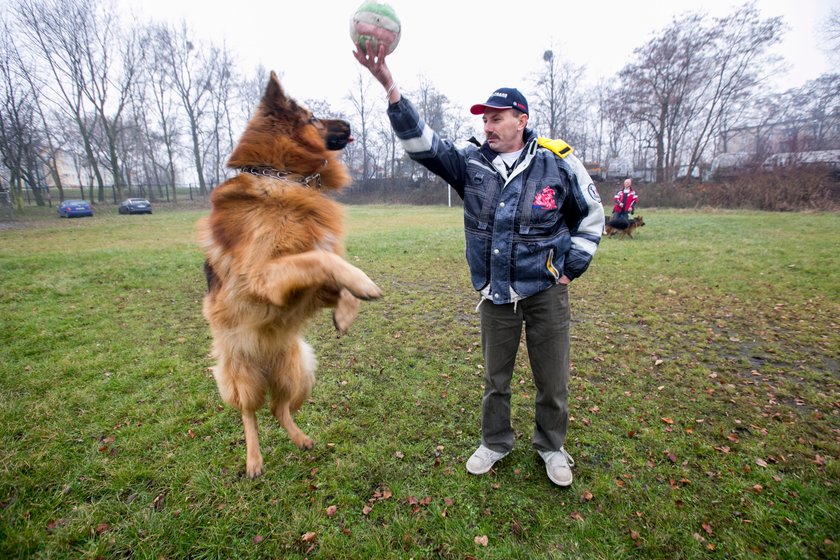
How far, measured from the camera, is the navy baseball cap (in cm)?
248

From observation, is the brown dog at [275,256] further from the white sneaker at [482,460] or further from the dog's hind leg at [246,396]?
the white sneaker at [482,460]

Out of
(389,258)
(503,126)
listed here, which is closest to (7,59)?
(389,258)

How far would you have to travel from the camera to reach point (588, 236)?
8.77 feet

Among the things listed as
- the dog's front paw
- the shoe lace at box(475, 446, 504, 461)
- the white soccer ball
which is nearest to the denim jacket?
the white soccer ball

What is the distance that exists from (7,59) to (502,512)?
4373 centimetres

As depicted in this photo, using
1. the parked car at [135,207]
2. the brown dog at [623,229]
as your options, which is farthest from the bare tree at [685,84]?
the parked car at [135,207]

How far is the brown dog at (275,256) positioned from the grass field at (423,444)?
63cm

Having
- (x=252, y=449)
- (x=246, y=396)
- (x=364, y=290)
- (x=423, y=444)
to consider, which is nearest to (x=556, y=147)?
(x=364, y=290)

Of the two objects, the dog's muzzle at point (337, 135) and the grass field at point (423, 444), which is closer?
the grass field at point (423, 444)

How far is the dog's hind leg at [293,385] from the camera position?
9.89 ft

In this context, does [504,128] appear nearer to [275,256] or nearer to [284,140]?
[284,140]

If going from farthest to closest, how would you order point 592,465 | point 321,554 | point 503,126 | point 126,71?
point 126,71, point 592,465, point 503,126, point 321,554

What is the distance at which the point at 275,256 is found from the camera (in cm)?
241

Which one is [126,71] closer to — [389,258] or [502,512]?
[389,258]
